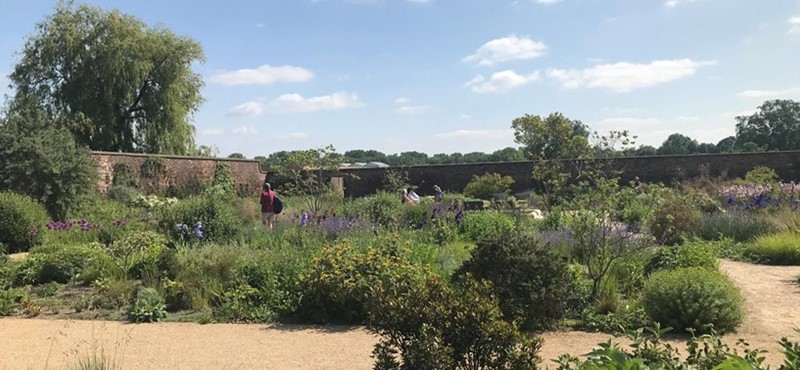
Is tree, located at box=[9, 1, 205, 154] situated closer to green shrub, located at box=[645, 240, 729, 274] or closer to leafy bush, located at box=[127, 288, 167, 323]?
leafy bush, located at box=[127, 288, 167, 323]

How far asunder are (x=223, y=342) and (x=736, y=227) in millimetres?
10627

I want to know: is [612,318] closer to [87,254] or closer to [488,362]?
[488,362]

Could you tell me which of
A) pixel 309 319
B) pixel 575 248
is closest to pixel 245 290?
pixel 309 319

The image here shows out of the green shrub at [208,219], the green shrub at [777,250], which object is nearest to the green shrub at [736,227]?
the green shrub at [777,250]

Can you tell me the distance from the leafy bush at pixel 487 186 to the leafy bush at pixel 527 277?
64.5 ft

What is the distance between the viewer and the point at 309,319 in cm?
659

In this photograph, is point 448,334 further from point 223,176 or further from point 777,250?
point 223,176

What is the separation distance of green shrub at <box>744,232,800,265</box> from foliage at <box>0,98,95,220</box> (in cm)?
1499

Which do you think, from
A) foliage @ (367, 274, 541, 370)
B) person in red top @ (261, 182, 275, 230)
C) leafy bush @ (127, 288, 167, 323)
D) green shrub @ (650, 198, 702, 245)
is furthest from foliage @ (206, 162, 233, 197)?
foliage @ (367, 274, 541, 370)

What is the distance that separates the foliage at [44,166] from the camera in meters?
14.7

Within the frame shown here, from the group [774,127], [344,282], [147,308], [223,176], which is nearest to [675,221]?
[344,282]

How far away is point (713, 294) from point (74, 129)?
2634cm

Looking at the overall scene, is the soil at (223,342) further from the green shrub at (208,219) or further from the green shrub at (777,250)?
the green shrub at (208,219)

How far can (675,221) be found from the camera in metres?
11.9
